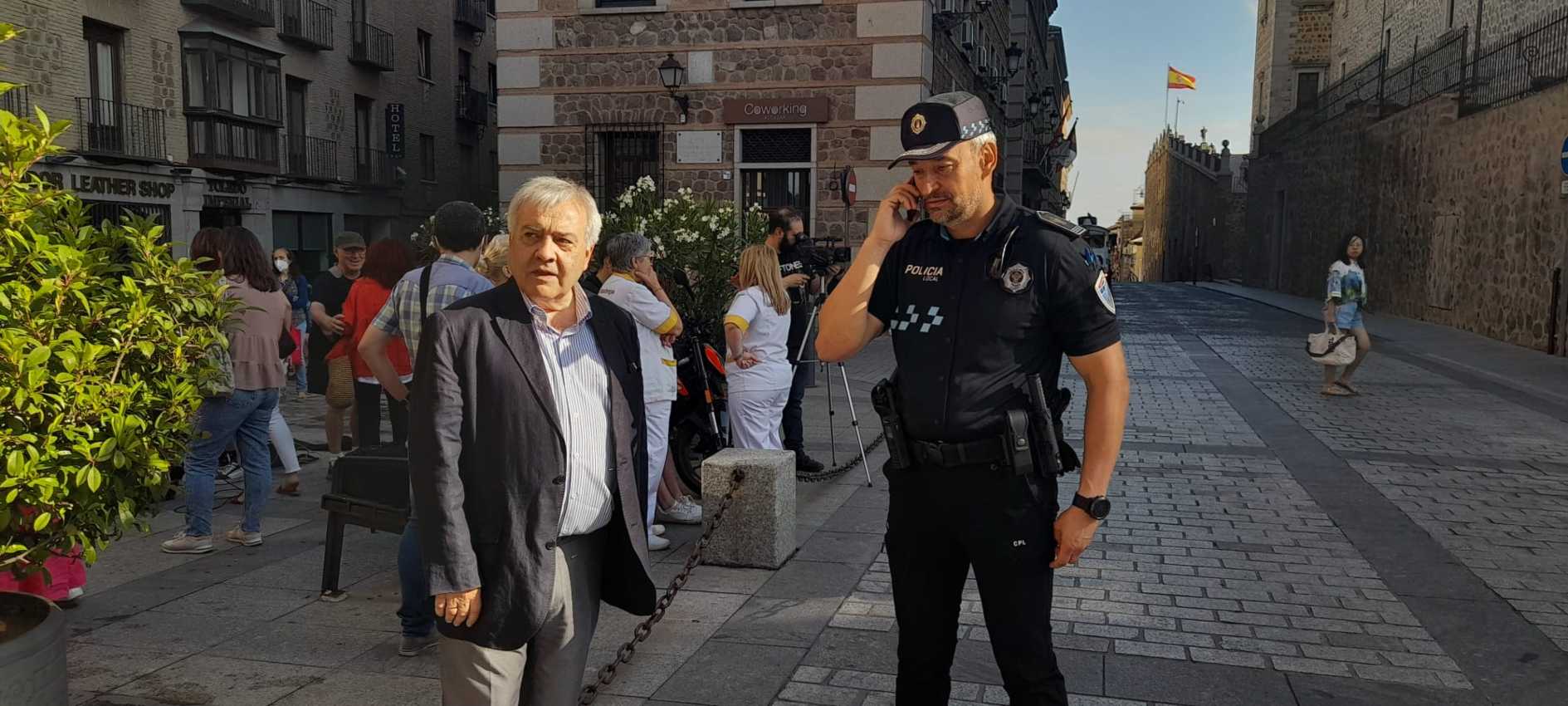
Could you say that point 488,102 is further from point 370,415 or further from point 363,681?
point 363,681

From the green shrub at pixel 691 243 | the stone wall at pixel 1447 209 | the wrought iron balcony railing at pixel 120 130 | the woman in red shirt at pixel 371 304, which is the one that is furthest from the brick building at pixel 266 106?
the stone wall at pixel 1447 209

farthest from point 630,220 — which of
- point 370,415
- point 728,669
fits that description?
point 728,669

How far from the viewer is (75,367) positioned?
309 cm

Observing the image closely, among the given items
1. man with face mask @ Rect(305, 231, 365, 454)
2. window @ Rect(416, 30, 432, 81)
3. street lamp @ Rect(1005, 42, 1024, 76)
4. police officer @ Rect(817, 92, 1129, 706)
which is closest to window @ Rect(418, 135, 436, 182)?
window @ Rect(416, 30, 432, 81)

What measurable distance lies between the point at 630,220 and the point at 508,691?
7.69 metres

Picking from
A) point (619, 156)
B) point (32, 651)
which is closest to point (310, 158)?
point (619, 156)

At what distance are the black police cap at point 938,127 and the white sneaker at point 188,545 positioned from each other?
4.88 meters

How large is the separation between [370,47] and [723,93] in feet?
49.8

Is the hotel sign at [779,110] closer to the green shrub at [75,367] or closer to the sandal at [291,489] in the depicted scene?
the sandal at [291,489]

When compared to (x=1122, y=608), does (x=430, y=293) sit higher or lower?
higher

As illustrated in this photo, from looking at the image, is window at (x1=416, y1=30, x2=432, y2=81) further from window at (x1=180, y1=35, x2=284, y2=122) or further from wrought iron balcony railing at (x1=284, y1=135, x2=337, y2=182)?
window at (x1=180, y1=35, x2=284, y2=122)

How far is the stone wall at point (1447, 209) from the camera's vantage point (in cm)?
1792

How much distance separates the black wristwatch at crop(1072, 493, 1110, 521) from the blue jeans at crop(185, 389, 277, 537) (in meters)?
4.87

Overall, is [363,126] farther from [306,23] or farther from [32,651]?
[32,651]
